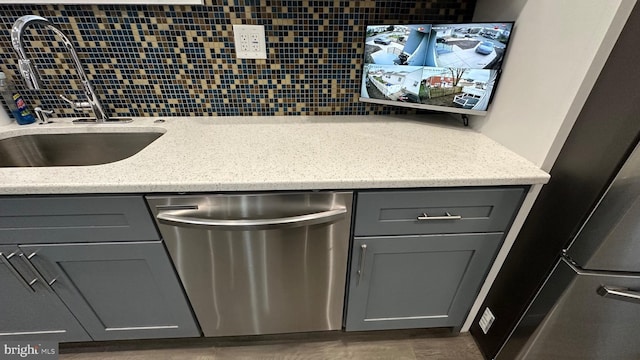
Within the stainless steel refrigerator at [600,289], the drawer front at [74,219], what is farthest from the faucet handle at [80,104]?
the stainless steel refrigerator at [600,289]

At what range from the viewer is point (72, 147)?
1210 mm

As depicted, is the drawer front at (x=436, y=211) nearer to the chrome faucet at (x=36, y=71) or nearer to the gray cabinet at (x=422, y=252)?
the gray cabinet at (x=422, y=252)

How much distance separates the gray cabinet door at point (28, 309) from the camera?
884 mm

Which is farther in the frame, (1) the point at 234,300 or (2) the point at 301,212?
(1) the point at 234,300

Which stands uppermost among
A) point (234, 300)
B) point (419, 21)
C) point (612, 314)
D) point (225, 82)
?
point (419, 21)

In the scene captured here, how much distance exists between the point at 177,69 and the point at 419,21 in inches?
44.3

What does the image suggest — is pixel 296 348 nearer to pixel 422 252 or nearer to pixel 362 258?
pixel 362 258

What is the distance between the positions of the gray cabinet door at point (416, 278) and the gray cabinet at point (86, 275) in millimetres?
716

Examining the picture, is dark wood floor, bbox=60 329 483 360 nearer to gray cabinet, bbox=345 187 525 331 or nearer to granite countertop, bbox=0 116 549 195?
gray cabinet, bbox=345 187 525 331

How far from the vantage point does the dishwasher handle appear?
0.81 m

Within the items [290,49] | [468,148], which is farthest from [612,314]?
[290,49]

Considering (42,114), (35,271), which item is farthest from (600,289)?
(42,114)

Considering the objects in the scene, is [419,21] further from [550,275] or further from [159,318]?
[159,318]

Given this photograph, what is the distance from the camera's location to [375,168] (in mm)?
847
